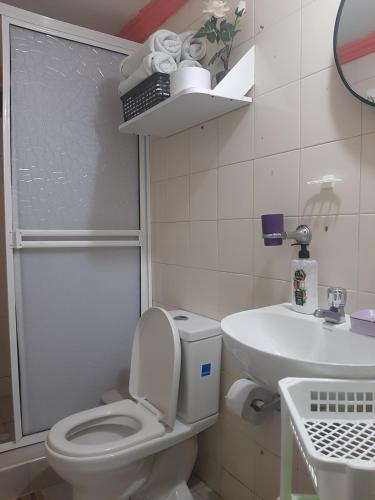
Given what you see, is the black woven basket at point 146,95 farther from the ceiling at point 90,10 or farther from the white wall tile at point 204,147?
the ceiling at point 90,10

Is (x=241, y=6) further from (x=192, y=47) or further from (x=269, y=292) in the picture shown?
(x=269, y=292)

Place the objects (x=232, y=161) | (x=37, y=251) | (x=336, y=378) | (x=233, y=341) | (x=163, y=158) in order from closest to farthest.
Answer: (x=336, y=378), (x=233, y=341), (x=232, y=161), (x=37, y=251), (x=163, y=158)

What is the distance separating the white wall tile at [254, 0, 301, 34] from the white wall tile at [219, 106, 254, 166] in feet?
0.88

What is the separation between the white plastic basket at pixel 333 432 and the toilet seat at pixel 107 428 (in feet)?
2.30

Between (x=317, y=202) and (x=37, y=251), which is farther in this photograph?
(x=37, y=251)

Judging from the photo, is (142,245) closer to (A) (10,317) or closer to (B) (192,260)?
(B) (192,260)

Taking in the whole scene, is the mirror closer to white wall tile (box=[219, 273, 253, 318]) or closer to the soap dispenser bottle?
the soap dispenser bottle

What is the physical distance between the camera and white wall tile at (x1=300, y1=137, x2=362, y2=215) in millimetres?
967

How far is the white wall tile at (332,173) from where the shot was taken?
97 cm

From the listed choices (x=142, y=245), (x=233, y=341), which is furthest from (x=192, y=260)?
(x=233, y=341)

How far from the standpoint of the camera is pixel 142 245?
1905mm

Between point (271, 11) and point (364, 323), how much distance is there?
41.1 inches

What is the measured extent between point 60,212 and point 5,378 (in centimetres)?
124

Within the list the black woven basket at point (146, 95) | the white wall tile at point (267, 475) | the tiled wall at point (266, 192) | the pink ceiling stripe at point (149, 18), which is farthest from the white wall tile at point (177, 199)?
the white wall tile at point (267, 475)
